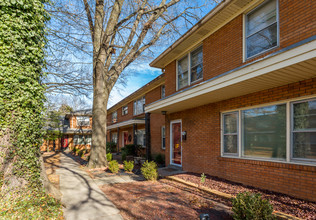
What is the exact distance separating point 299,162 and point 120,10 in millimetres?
11396

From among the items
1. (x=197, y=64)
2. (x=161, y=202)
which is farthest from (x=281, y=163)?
(x=197, y=64)

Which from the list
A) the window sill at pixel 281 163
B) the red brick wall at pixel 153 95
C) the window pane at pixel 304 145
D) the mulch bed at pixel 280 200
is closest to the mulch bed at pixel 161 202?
the mulch bed at pixel 280 200

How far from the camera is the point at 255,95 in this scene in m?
5.85

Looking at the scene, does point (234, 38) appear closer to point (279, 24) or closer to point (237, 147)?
point (279, 24)

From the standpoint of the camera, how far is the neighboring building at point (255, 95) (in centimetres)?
442

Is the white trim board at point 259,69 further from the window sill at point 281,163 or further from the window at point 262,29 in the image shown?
the window sill at point 281,163

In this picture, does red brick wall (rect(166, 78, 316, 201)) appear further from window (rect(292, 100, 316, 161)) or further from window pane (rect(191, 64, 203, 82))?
window pane (rect(191, 64, 203, 82))

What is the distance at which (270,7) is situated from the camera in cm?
530

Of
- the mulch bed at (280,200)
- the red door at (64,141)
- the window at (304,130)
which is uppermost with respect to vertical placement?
the window at (304,130)

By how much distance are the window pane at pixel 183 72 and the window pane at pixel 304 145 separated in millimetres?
4994

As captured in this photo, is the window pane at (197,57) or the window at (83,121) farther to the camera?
the window at (83,121)

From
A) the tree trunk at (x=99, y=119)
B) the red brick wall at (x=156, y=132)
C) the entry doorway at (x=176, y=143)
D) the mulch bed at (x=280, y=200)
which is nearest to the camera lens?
the mulch bed at (x=280, y=200)

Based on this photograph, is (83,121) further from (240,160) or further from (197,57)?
(240,160)

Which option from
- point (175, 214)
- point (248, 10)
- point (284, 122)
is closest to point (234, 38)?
point (248, 10)
